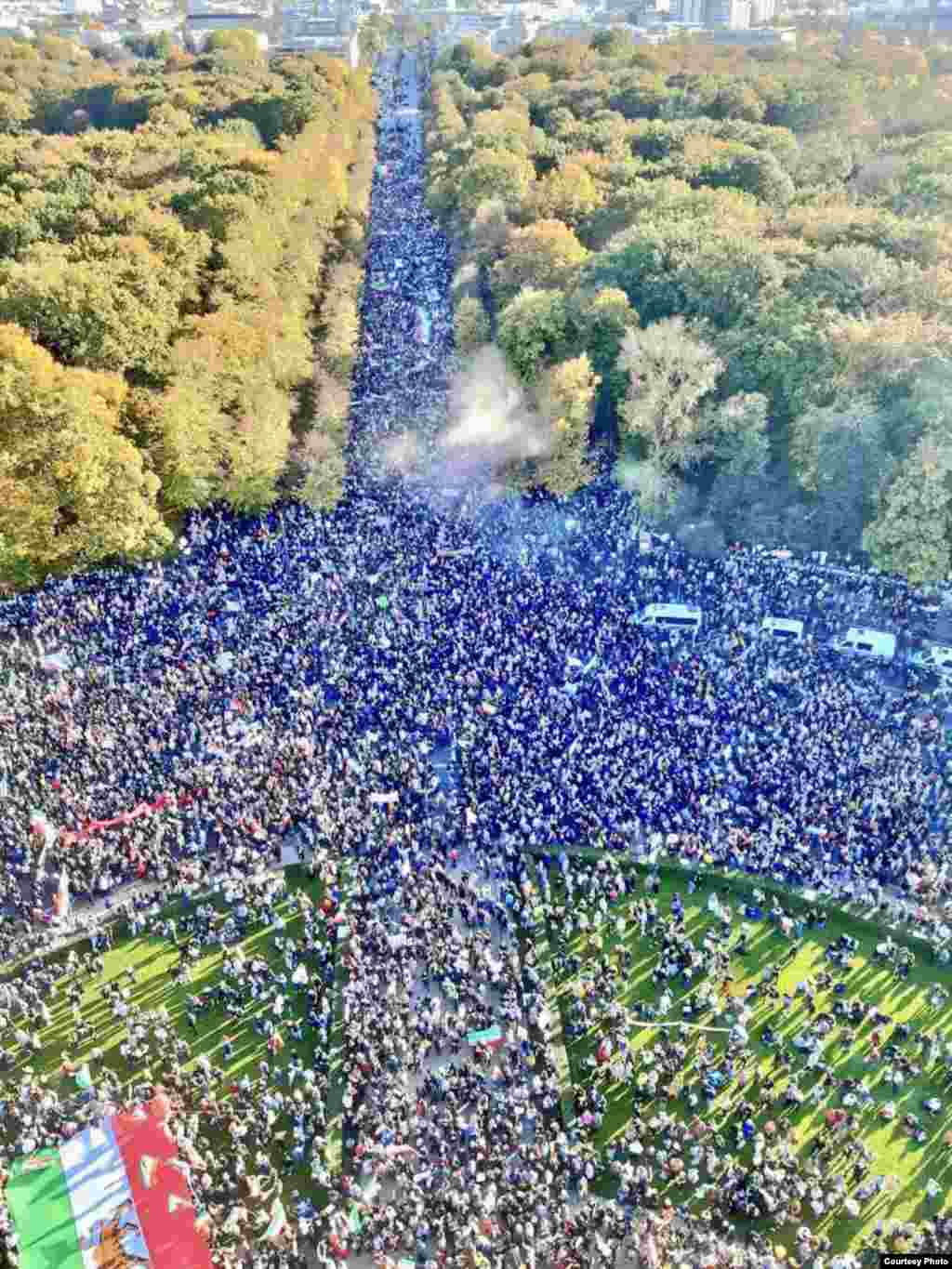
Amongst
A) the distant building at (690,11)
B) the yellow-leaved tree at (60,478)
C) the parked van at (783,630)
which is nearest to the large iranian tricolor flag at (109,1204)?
the parked van at (783,630)

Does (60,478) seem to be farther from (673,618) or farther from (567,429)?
(673,618)

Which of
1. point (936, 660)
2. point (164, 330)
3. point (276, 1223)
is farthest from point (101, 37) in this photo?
point (276, 1223)

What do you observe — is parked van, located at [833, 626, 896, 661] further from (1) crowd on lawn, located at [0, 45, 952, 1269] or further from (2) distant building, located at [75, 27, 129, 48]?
(2) distant building, located at [75, 27, 129, 48]

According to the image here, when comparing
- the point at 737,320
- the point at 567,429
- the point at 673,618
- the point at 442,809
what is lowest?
the point at 442,809

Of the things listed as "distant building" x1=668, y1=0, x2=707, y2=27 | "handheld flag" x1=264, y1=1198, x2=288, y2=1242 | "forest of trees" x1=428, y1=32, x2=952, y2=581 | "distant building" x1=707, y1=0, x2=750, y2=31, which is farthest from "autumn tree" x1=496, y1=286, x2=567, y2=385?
"distant building" x1=707, y1=0, x2=750, y2=31

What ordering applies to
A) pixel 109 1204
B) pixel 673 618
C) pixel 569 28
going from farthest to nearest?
pixel 569 28
pixel 673 618
pixel 109 1204

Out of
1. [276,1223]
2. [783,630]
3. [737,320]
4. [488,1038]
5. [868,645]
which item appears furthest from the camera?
[737,320]

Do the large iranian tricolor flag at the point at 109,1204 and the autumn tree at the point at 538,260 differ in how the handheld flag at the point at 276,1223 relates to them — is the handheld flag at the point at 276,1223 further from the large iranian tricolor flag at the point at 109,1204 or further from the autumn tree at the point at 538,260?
the autumn tree at the point at 538,260
